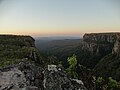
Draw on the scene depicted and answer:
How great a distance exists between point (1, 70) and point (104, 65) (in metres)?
125

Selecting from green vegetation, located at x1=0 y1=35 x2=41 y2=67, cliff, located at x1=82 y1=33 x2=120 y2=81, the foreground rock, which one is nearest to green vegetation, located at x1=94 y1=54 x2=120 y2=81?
cliff, located at x1=82 y1=33 x2=120 y2=81

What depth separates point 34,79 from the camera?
12852mm

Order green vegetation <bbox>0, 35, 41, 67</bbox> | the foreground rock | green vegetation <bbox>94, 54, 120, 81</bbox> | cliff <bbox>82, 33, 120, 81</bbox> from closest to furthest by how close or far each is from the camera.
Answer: the foreground rock → green vegetation <bbox>0, 35, 41, 67</bbox> → green vegetation <bbox>94, 54, 120, 81</bbox> → cliff <bbox>82, 33, 120, 81</bbox>

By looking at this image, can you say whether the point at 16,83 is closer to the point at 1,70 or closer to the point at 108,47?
the point at 1,70

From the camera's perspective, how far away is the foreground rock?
39.8 feet

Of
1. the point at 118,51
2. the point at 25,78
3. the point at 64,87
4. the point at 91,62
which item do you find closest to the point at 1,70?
the point at 25,78

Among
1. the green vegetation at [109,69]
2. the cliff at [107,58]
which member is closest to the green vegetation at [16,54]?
the cliff at [107,58]

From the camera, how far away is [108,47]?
633 feet

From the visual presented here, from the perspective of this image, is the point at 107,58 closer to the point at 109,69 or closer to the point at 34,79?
the point at 109,69

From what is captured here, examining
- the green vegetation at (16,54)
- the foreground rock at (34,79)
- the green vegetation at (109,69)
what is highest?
the foreground rock at (34,79)

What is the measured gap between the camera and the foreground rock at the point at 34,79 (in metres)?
12.1

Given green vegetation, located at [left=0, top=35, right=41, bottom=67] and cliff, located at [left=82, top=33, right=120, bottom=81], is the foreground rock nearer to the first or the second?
green vegetation, located at [left=0, top=35, right=41, bottom=67]

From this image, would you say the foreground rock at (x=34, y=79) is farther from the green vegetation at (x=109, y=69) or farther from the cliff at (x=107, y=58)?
the green vegetation at (x=109, y=69)

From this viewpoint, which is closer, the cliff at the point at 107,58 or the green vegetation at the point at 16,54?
the green vegetation at the point at 16,54
